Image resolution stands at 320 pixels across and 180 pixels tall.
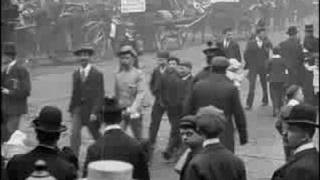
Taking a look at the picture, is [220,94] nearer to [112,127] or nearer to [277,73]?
[112,127]

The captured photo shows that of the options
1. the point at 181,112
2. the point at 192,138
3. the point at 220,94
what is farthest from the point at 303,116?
the point at 181,112

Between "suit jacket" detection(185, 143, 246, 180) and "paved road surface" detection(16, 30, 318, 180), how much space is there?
15.7ft

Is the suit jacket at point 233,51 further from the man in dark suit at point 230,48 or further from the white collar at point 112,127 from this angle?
the white collar at point 112,127

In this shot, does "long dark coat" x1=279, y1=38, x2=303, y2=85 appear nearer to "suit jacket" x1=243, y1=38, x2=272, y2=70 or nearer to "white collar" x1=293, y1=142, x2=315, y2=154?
"suit jacket" x1=243, y1=38, x2=272, y2=70

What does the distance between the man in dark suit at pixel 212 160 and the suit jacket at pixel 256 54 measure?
9521 millimetres

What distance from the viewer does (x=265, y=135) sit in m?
13.6

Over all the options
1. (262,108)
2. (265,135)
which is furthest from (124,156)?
(262,108)

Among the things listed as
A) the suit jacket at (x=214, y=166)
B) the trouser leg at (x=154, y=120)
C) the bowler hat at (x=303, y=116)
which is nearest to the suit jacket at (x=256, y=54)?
the trouser leg at (x=154, y=120)

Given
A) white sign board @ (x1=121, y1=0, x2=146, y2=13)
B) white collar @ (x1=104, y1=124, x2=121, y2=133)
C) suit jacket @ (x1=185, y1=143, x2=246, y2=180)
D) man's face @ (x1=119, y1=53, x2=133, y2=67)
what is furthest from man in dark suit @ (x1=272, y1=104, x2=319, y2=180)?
white sign board @ (x1=121, y1=0, x2=146, y2=13)

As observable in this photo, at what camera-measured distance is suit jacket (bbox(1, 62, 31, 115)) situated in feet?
34.2

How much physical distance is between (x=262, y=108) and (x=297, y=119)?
10.8 meters

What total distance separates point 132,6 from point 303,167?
64.1 ft

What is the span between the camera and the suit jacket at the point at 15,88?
1042cm

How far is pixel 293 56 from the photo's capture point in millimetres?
14062
